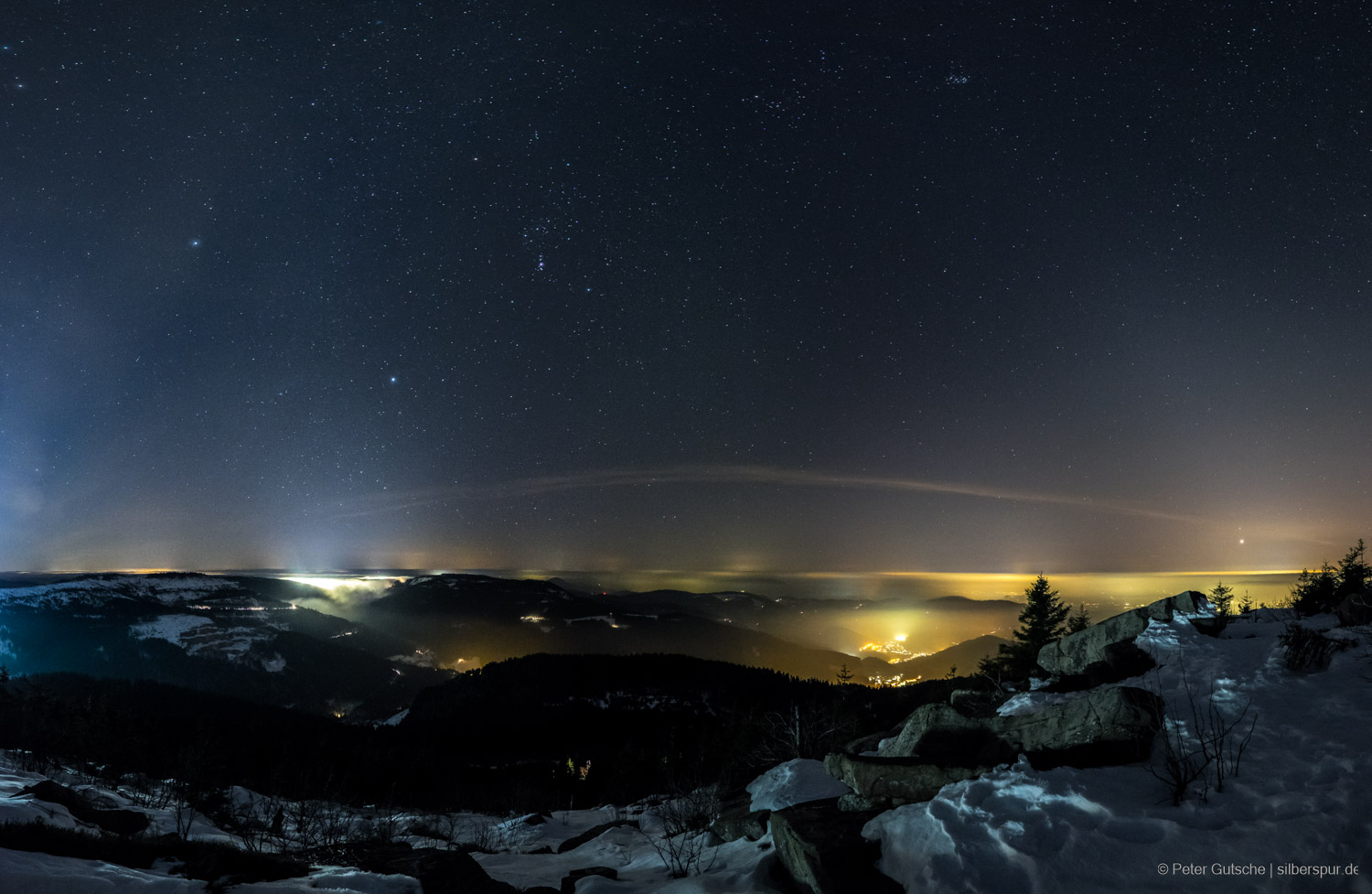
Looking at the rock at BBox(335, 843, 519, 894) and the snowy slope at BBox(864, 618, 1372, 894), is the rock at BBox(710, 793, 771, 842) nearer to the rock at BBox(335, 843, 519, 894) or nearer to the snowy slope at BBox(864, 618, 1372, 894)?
the snowy slope at BBox(864, 618, 1372, 894)

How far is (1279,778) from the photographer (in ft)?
21.5

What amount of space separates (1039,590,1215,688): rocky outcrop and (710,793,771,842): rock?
8.17m

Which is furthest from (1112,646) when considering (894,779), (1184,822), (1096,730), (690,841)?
(690,841)

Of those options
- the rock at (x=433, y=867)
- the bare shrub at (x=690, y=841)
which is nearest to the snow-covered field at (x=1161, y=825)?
the rock at (x=433, y=867)

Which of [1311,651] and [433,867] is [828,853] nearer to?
[433,867]

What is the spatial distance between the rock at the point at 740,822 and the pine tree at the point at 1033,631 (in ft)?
72.4

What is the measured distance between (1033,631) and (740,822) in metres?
30.9

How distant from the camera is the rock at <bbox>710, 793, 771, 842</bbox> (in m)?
11.9

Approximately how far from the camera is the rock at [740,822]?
11.9 metres

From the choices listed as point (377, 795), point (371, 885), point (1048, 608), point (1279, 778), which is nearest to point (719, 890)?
point (371, 885)

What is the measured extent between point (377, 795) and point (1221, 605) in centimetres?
9955

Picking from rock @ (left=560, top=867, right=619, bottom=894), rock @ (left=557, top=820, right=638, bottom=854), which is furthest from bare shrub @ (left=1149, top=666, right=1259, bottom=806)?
rock @ (left=557, top=820, right=638, bottom=854)

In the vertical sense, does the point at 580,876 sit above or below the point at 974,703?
below

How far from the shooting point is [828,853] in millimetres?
7883
